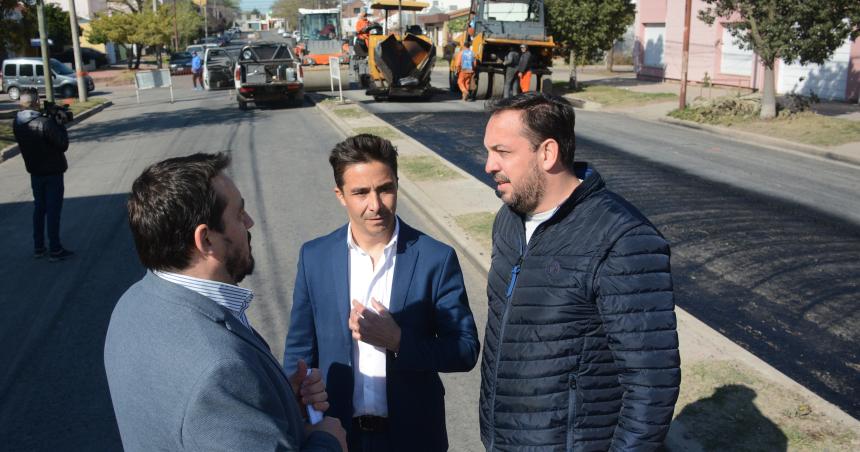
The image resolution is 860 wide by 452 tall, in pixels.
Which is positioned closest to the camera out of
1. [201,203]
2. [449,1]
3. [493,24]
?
[201,203]

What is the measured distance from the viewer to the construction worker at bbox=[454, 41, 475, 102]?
22.9m

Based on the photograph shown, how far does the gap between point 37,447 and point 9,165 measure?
12447 millimetres

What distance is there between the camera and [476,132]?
16.8 m

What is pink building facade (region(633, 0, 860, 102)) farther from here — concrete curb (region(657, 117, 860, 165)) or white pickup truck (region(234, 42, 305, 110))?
white pickup truck (region(234, 42, 305, 110))

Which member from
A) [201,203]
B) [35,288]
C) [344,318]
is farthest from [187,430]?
[35,288]

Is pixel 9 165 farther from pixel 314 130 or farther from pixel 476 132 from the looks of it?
pixel 476 132

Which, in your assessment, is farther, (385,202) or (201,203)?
(385,202)

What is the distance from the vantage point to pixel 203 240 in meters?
1.83

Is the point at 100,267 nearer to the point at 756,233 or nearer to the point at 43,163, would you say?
the point at 43,163

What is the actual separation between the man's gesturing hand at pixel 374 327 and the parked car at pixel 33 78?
32.2 meters

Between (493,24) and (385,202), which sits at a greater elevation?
(493,24)

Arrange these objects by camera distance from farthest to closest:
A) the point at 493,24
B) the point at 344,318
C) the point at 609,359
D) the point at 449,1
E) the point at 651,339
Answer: the point at 449,1 < the point at 493,24 < the point at 344,318 < the point at 609,359 < the point at 651,339

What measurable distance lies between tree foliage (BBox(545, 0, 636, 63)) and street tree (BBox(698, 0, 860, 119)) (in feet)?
24.2

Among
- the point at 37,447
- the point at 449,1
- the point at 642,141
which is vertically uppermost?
the point at 449,1
